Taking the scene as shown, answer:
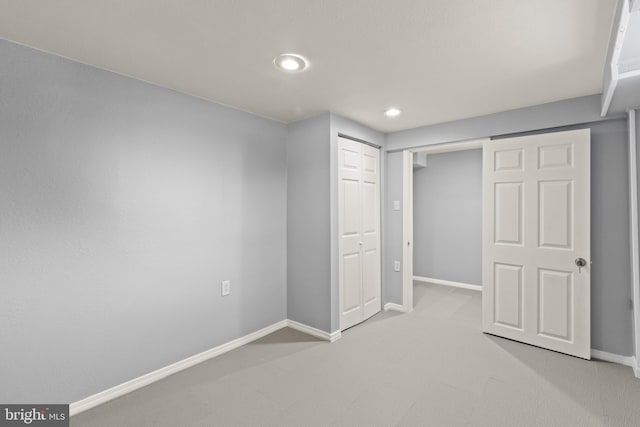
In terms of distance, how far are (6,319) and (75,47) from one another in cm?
170

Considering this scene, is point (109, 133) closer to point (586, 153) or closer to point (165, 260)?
point (165, 260)

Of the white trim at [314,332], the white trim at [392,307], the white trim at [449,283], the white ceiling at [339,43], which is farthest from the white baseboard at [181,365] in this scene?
the white trim at [449,283]

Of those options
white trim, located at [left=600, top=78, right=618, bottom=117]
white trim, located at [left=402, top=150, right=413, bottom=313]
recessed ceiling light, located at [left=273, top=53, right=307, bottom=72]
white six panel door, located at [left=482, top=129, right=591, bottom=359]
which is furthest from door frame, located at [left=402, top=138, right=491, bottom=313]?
recessed ceiling light, located at [left=273, top=53, right=307, bottom=72]

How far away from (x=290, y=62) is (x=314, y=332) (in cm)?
260

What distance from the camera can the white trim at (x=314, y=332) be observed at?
308 cm

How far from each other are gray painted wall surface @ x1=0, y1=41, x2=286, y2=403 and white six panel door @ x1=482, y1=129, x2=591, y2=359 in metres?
2.59

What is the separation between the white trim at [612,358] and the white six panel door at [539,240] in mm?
117

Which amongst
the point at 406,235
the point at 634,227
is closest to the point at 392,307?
the point at 406,235

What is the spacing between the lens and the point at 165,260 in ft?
8.05

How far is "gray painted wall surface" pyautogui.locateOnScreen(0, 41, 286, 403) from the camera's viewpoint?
1.82 m

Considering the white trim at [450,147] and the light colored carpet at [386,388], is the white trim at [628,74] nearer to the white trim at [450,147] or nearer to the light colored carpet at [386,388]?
the white trim at [450,147]

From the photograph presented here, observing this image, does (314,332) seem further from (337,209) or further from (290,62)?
(290,62)

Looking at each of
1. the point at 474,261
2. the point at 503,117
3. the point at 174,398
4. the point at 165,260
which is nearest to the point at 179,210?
the point at 165,260

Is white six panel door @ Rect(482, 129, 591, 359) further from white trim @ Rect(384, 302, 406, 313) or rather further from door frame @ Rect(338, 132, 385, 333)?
door frame @ Rect(338, 132, 385, 333)
